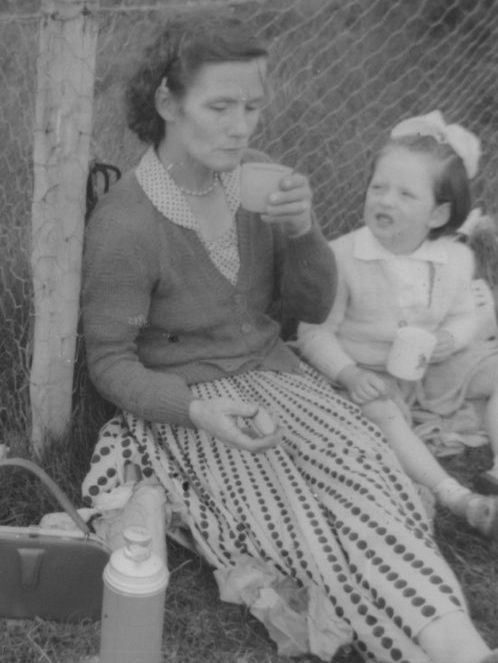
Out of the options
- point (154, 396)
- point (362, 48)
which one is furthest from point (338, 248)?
point (362, 48)

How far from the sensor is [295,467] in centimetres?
253

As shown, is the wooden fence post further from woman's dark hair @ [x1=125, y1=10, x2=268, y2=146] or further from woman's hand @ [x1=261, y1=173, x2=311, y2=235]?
woman's hand @ [x1=261, y1=173, x2=311, y2=235]

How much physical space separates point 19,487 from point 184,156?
2.79 ft

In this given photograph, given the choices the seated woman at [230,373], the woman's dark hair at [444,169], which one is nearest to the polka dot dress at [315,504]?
the seated woman at [230,373]

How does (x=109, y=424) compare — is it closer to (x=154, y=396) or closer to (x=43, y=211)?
(x=154, y=396)

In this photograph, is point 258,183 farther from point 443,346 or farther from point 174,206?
point 443,346

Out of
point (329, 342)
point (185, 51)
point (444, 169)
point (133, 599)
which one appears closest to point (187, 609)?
point (133, 599)

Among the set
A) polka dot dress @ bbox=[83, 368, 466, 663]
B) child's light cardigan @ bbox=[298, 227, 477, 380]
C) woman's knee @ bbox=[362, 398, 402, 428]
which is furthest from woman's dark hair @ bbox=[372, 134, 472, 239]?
polka dot dress @ bbox=[83, 368, 466, 663]

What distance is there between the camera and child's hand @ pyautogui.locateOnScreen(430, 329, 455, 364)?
9.95ft

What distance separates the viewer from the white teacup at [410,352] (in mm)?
2906

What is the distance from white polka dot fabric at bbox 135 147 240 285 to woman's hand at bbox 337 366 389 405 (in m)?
0.43

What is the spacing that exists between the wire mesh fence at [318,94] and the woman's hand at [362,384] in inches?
31.7

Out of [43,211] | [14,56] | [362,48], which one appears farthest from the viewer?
[362,48]

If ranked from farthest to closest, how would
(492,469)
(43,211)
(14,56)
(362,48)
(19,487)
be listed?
(362,48)
(14,56)
(492,469)
(19,487)
(43,211)
